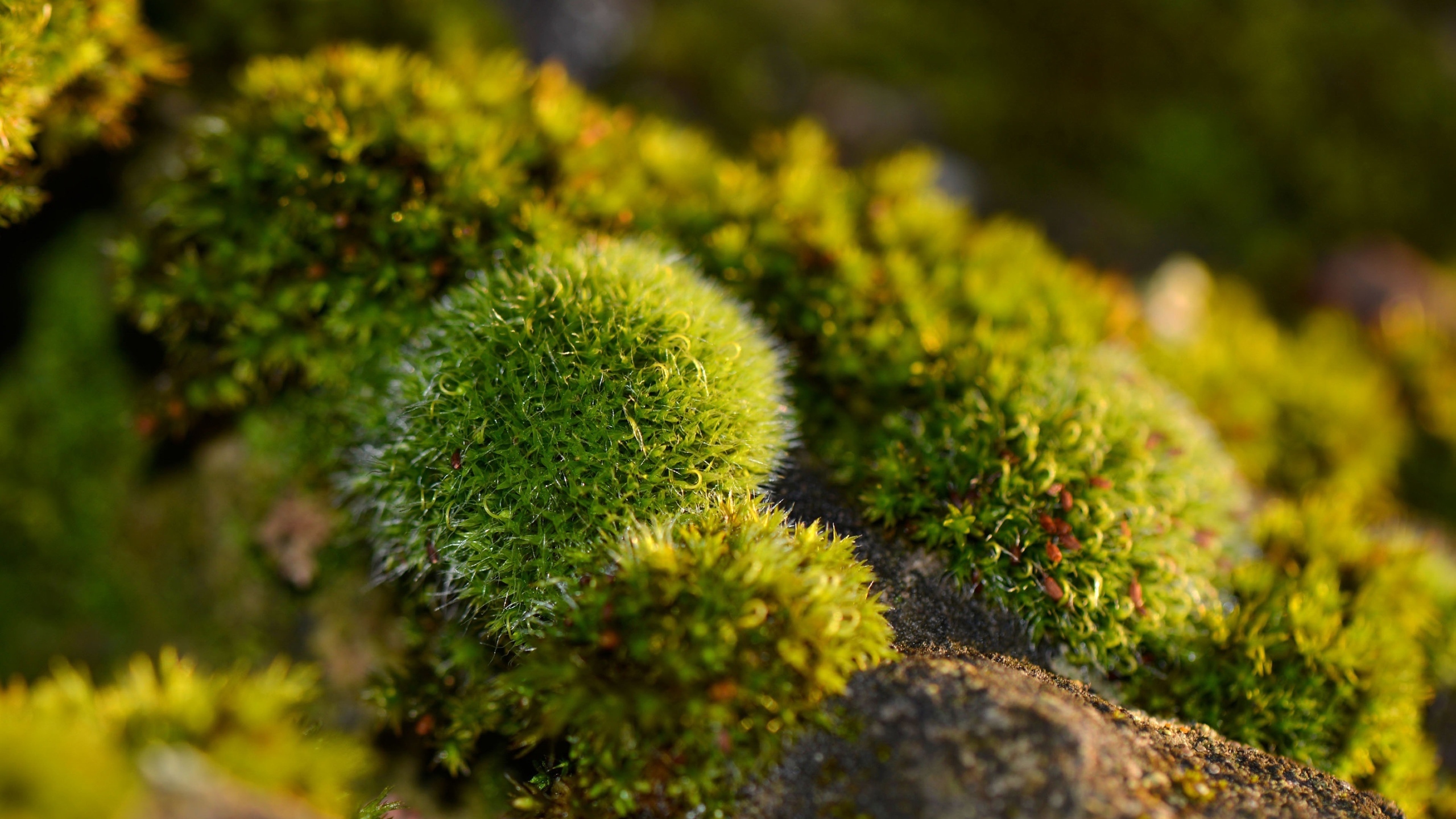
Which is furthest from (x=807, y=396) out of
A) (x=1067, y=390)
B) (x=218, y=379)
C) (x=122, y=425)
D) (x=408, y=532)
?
(x=122, y=425)

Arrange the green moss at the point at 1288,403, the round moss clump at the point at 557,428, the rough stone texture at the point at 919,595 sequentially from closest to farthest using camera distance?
the round moss clump at the point at 557,428, the rough stone texture at the point at 919,595, the green moss at the point at 1288,403

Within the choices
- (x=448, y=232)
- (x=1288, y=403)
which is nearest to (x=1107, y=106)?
(x=1288, y=403)

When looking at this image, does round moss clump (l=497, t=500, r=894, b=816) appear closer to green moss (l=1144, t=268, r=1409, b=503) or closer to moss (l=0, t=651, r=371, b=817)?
moss (l=0, t=651, r=371, b=817)

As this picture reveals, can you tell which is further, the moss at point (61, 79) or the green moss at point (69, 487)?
the green moss at point (69, 487)

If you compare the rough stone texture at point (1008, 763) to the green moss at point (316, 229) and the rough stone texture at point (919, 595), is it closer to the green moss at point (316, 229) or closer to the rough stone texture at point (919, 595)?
the rough stone texture at point (919, 595)

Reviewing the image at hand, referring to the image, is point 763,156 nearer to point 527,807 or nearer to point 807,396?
point 807,396

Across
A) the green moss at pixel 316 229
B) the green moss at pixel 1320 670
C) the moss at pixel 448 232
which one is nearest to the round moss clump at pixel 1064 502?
the green moss at pixel 1320 670

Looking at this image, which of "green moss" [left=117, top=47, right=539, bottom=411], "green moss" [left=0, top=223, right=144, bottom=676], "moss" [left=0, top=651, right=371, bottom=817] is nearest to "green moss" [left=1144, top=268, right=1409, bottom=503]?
"green moss" [left=117, top=47, right=539, bottom=411]
